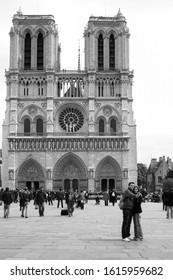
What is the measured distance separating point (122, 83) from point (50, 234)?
4681cm

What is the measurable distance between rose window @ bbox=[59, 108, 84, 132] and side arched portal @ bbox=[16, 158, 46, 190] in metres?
6.31

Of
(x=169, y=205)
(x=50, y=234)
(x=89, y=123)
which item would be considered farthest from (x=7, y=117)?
(x=50, y=234)

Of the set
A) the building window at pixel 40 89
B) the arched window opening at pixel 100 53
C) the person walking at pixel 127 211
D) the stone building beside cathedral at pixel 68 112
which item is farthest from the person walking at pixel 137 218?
the arched window opening at pixel 100 53

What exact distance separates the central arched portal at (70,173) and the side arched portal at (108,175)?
181 cm

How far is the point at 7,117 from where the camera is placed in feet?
197

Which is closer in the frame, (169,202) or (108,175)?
(169,202)

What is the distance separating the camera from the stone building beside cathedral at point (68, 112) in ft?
193

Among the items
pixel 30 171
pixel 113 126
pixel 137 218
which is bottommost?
pixel 137 218

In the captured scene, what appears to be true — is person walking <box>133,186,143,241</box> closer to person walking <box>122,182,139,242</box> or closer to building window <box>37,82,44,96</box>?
person walking <box>122,182,139,242</box>

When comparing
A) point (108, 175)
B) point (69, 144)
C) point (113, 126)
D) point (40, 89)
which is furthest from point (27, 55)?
point (108, 175)

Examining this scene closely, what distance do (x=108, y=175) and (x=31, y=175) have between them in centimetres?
1005

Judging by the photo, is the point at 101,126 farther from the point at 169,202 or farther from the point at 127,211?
the point at 127,211

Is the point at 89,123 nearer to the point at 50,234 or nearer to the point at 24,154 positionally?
Answer: the point at 24,154

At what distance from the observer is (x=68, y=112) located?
60844 millimetres
